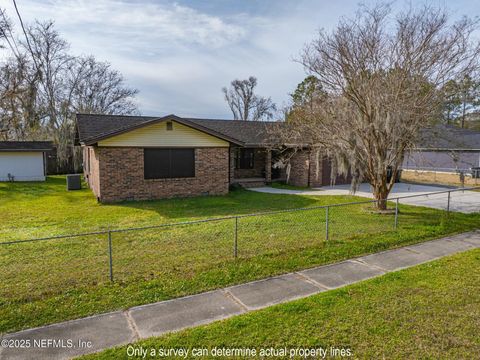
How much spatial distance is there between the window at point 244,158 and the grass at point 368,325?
46.1 ft

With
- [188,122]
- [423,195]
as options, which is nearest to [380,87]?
[423,195]

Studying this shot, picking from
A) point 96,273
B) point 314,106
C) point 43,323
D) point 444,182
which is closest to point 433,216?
point 314,106

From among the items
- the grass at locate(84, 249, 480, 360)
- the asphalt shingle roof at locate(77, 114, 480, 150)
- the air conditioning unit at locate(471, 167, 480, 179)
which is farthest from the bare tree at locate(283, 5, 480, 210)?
the air conditioning unit at locate(471, 167, 480, 179)

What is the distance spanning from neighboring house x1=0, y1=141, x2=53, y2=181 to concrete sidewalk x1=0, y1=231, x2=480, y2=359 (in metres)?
19.2

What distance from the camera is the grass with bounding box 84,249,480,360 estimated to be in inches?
134

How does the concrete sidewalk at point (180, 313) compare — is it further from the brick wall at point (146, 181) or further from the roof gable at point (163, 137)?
the roof gable at point (163, 137)

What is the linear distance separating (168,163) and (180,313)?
9.80 metres

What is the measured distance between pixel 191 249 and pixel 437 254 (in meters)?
5.09

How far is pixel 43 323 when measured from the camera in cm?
388

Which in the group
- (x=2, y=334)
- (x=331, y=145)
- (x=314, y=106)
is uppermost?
(x=314, y=106)

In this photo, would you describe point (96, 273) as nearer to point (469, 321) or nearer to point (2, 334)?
point (2, 334)

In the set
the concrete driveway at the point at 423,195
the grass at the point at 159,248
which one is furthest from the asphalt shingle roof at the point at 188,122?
the grass at the point at 159,248

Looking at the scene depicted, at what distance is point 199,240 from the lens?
24.0ft

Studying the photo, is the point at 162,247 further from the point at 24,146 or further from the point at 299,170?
the point at 24,146
